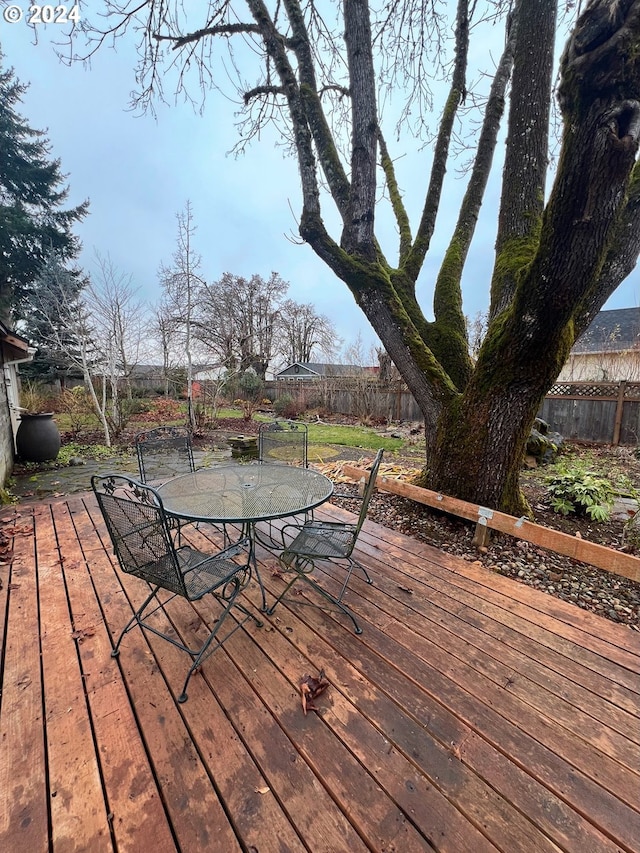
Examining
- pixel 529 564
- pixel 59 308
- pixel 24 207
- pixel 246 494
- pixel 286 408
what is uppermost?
pixel 24 207

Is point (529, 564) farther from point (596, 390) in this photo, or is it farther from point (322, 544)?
point (596, 390)

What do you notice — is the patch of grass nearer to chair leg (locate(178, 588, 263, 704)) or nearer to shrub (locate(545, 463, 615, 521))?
shrub (locate(545, 463, 615, 521))

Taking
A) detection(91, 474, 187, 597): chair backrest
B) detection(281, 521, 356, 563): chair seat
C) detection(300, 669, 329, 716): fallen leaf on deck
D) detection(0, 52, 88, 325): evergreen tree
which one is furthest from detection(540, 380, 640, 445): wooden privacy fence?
detection(0, 52, 88, 325): evergreen tree

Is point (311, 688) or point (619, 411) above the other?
point (619, 411)

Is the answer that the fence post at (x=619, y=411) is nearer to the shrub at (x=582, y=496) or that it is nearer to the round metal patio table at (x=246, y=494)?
the shrub at (x=582, y=496)

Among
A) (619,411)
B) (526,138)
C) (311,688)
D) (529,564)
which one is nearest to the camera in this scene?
(311,688)

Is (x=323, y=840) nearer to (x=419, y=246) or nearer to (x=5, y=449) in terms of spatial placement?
(x=419, y=246)

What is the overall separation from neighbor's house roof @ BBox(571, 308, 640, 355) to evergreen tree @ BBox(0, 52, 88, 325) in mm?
20025

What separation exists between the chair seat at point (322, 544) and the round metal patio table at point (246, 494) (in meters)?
0.22

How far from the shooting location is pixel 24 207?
43.3ft

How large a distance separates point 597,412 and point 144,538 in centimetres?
890

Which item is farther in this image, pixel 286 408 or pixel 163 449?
pixel 286 408

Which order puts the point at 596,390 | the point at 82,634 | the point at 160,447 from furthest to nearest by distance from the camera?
the point at 596,390, the point at 160,447, the point at 82,634

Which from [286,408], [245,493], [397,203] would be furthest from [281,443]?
[286,408]
